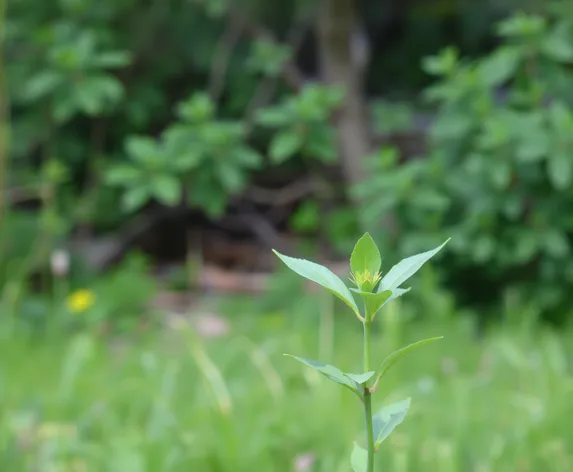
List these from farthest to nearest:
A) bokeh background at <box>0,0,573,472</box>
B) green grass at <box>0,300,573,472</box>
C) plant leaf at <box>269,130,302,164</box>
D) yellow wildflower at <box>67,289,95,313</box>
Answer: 1. yellow wildflower at <box>67,289,95,313</box>
2. plant leaf at <box>269,130,302,164</box>
3. bokeh background at <box>0,0,573,472</box>
4. green grass at <box>0,300,573,472</box>

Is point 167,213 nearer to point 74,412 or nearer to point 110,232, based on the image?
point 110,232

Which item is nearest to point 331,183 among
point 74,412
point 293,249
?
point 293,249

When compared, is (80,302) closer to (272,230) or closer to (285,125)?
(285,125)

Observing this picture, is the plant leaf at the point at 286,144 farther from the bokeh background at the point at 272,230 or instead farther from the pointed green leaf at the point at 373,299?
the pointed green leaf at the point at 373,299

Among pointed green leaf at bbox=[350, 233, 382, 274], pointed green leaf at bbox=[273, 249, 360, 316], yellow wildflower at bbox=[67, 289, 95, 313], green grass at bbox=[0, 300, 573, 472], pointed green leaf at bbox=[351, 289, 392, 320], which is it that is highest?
pointed green leaf at bbox=[350, 233, 382, 274]

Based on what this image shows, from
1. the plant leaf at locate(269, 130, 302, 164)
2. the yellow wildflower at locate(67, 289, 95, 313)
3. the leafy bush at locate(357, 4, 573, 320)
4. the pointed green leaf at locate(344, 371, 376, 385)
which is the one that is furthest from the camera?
the yellow wildflower at locate(67, 289, 95, 313)

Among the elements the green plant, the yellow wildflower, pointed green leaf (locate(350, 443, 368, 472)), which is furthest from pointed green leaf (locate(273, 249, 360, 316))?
the yellow wildflower

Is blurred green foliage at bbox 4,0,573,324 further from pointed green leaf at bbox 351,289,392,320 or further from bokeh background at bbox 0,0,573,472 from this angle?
pointed green leaf at bbox 351,289,392,320

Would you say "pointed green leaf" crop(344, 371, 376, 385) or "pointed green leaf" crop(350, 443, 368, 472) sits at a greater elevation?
"pointed green leaf" crop(344, 371, 376, 385)

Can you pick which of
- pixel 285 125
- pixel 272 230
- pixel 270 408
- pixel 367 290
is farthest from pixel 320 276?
pixel 272 230
